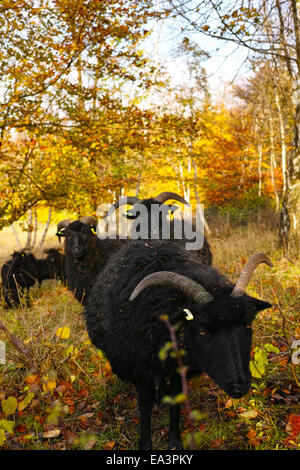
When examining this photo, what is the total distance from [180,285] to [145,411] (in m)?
1.36

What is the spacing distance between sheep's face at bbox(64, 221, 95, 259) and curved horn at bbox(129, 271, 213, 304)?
367 centimetres

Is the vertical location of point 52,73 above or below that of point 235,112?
below

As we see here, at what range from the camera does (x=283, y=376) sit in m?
3.97

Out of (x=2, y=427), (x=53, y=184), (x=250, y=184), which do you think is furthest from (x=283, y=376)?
(x=250, y=184)

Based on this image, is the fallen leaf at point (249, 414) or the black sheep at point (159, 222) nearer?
the fallen leaf at point (249, 414)

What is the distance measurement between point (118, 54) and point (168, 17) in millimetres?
1365

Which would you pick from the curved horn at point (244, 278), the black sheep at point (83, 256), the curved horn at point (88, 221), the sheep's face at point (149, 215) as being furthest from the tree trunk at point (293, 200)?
the curved horn at point (244, 278)

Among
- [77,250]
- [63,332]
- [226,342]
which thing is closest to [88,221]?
[77,250]

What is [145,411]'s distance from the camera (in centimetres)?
324

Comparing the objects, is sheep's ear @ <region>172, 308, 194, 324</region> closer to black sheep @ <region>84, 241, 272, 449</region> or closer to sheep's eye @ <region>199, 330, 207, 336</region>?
black sheep @ <region>84, 241, 272, 449</region>

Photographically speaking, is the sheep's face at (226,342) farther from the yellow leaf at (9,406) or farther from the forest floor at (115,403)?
the yellow leaf at (9,406)

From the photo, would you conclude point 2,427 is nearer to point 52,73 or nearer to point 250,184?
point 52,73

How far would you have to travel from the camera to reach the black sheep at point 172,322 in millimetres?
2651

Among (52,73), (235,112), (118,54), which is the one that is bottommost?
(52,73)
